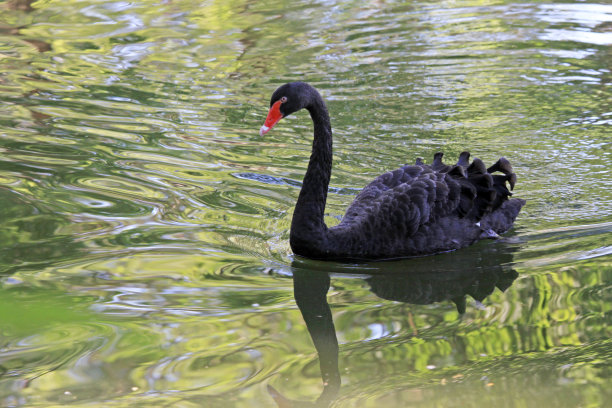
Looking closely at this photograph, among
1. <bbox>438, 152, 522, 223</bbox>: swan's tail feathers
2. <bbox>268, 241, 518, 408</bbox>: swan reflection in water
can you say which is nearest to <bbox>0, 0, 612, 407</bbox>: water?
<bbox>268, 241, 518, 408</bbox>: swan reflection in water

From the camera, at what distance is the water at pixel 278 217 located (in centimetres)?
343

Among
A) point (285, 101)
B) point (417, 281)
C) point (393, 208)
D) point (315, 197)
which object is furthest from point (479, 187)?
point (285, 101)

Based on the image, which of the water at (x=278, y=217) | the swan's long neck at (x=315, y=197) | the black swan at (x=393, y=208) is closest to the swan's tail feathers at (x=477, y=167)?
the black swan at (x=393, y=208)

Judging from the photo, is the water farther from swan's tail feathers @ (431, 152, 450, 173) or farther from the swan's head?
the swan's head

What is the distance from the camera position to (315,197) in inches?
189

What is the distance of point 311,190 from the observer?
Answer: 480cm

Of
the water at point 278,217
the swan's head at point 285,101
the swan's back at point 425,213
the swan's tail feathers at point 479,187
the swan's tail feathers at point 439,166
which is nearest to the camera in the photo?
the water at point 278,217

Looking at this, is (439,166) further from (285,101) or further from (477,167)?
(285,101)

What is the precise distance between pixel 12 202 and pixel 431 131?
11.5 feet

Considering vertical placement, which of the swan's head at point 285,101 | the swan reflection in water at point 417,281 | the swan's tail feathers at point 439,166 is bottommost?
the swan reflection in water at point 417,281

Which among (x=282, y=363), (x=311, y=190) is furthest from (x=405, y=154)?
(x=282, y=363)

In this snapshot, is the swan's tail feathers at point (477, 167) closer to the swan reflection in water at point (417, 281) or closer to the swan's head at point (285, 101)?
the swan reflection in water at point (417, 281)

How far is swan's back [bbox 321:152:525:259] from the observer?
15.8ft

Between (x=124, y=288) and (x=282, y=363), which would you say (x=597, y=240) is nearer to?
(x=282, y=363)
